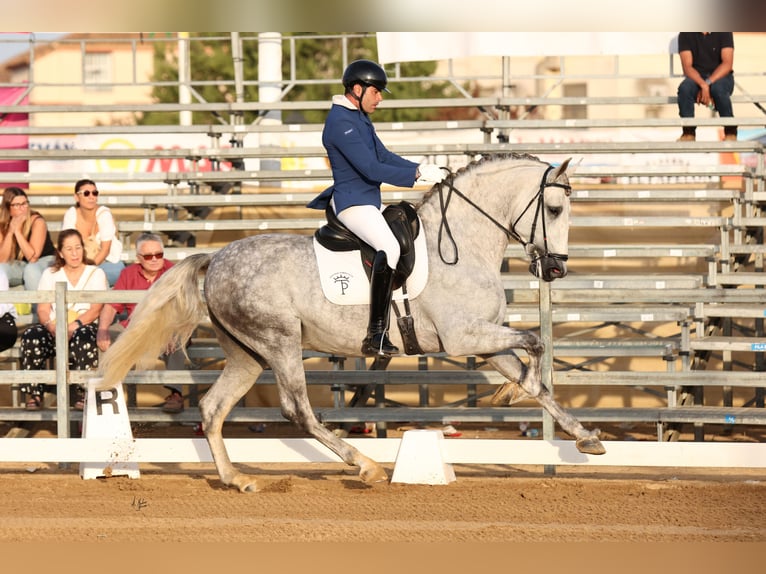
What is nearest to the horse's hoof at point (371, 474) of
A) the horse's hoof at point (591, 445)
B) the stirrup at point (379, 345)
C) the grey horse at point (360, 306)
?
the grey horse at point (360, 306)

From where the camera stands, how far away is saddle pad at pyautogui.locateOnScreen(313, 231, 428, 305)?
642 cm

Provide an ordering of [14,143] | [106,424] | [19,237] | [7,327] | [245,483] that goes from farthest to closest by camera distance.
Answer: [14,143]
[19,237]
[7,327]
[106,424]
[245,483]

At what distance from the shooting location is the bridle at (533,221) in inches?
248

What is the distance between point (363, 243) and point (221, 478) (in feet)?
6.04

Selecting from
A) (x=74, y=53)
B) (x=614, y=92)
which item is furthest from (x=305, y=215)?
(x=74, y=53)

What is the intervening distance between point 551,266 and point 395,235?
0.95m

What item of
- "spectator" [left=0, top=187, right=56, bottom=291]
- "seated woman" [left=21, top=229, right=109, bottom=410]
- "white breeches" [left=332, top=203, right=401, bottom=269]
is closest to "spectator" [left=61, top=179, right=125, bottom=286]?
"spectator" [left=0, top=187, right=56, bottom=291]

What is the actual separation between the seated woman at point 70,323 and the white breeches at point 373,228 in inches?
113

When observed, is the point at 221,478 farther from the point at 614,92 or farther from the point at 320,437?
the point at 614,92

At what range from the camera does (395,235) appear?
6336 millimetres

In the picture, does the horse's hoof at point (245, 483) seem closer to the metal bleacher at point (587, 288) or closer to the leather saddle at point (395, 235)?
the metal bleacher at point (587, 288)

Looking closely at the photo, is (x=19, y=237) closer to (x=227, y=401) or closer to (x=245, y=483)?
(x=227, y=401)

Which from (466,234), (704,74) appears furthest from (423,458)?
(704,74)

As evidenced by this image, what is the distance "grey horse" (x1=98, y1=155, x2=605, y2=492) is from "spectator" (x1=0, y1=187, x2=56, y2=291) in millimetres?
3223
